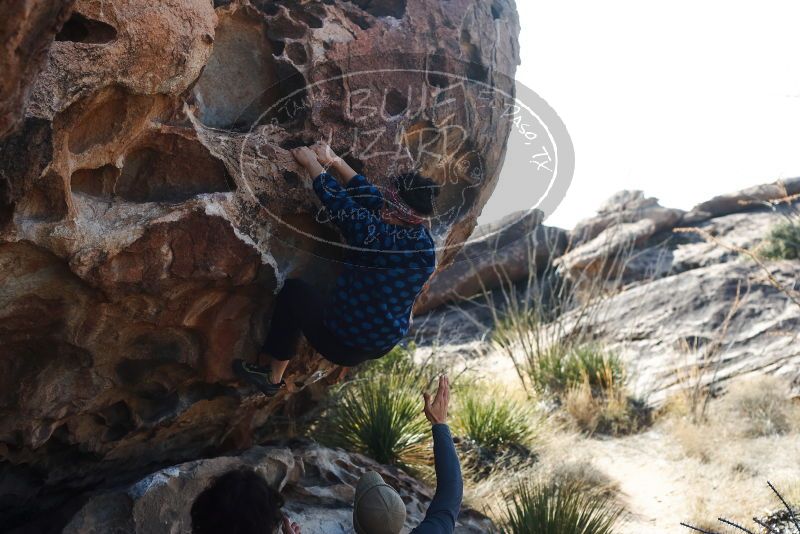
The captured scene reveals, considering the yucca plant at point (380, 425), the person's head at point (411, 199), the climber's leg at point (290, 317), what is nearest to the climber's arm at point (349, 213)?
the person's head at point (411, 199)

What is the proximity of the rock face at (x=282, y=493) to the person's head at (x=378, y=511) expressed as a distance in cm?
68

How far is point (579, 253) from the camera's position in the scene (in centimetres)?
1456

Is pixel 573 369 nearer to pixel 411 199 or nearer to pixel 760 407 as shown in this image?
pixel 760 407

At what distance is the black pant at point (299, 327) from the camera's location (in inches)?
156

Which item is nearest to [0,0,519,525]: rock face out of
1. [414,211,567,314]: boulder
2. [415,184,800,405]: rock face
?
[415,184,800,405]: rock face

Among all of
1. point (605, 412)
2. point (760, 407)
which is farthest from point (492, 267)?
point (760, 407)

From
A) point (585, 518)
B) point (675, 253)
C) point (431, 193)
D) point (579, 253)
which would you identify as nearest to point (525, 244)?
point (579, 253)

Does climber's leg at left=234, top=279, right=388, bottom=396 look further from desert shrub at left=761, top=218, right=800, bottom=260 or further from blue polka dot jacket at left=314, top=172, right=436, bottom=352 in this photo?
desert shrub at left=761, top=218, right=800, bottom=260

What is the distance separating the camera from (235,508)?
2561 millimetres

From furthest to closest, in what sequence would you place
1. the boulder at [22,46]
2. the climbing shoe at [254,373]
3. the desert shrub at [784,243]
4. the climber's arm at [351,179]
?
1. the desert shrub at [784,243]
2. the climbing shoe at [254,373]
3. the climber's arm at [351,179]
4. the boulder at [22,46]

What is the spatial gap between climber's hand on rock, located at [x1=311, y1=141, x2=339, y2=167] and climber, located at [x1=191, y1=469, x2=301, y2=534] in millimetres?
1794

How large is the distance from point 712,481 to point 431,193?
15.1 ft

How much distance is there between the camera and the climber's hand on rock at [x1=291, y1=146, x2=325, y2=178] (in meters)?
3.96

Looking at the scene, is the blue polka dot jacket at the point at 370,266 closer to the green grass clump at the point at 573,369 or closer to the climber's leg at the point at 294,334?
the climber's leg at the point at 294,334
